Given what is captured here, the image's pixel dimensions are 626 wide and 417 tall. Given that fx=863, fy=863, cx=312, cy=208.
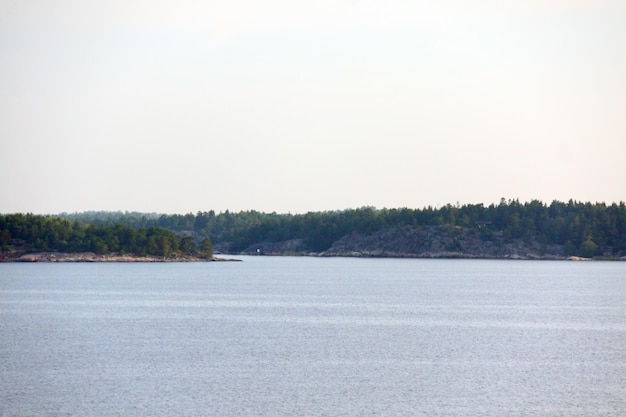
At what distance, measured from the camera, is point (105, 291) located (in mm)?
112500

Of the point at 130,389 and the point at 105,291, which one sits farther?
the point at 105,291

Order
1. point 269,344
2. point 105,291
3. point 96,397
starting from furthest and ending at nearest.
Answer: point 105,291 < point 269,344 < point 96,397

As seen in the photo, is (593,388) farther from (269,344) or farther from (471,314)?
(471,314)

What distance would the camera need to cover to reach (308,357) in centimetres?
5138

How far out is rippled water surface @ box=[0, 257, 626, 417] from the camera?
3822 centimetres

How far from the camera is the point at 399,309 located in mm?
87250

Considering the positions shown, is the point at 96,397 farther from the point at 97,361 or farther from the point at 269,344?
the point at 269,344

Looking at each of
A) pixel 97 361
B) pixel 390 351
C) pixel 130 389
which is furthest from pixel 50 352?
pixel 390 351

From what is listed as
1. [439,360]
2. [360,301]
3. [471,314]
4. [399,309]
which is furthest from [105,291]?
[439,360]

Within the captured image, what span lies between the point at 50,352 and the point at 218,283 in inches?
3326

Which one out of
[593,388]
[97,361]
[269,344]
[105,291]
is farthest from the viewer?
[105,291]

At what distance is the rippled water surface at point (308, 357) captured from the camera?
125 ft

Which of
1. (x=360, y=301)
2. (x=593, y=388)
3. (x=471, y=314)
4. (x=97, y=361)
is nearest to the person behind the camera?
(x=593, y=388)

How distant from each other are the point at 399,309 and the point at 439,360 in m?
36.1
